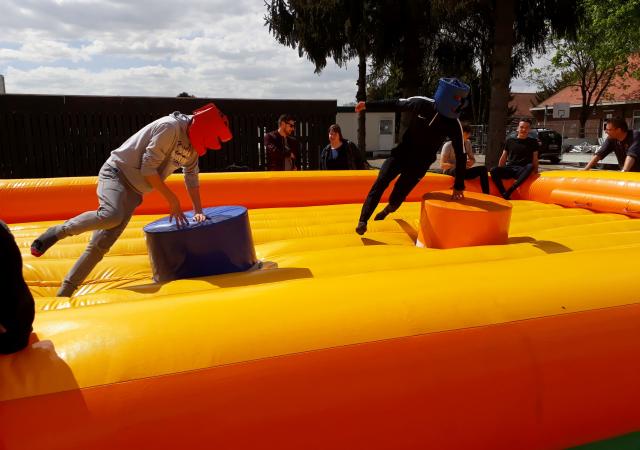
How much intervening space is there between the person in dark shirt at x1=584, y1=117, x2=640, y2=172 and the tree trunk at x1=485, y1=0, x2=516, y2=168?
13.5ft

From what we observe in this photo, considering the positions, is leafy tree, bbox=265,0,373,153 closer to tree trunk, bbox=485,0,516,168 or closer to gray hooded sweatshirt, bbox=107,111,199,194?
tree trunk, bbox=485,0,516,168

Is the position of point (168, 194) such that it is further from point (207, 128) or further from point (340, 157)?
point (340, 157)

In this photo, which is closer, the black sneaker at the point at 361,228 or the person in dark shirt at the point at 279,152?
the black sneaker at the point at 361,228

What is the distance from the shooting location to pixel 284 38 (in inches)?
511

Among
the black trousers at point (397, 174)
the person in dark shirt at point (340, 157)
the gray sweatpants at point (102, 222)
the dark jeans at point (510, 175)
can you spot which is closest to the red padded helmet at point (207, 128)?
the gray sweatpants at point (102, 222)

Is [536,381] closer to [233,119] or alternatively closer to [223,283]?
[223,283]

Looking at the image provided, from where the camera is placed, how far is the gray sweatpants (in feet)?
8.38

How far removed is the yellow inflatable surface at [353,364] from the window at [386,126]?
905 inches

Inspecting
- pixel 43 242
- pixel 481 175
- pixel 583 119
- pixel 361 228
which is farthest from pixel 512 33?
pixel 583 119

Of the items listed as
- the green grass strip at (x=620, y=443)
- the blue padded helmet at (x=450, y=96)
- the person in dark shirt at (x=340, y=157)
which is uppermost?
the blue padded helmet at (x=450, y=96)

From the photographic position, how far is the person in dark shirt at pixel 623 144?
4973mm

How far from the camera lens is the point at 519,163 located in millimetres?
5625

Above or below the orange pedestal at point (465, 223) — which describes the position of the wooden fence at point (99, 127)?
above

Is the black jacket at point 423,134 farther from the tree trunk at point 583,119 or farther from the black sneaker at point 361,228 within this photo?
the tree trunk at point 583,119
